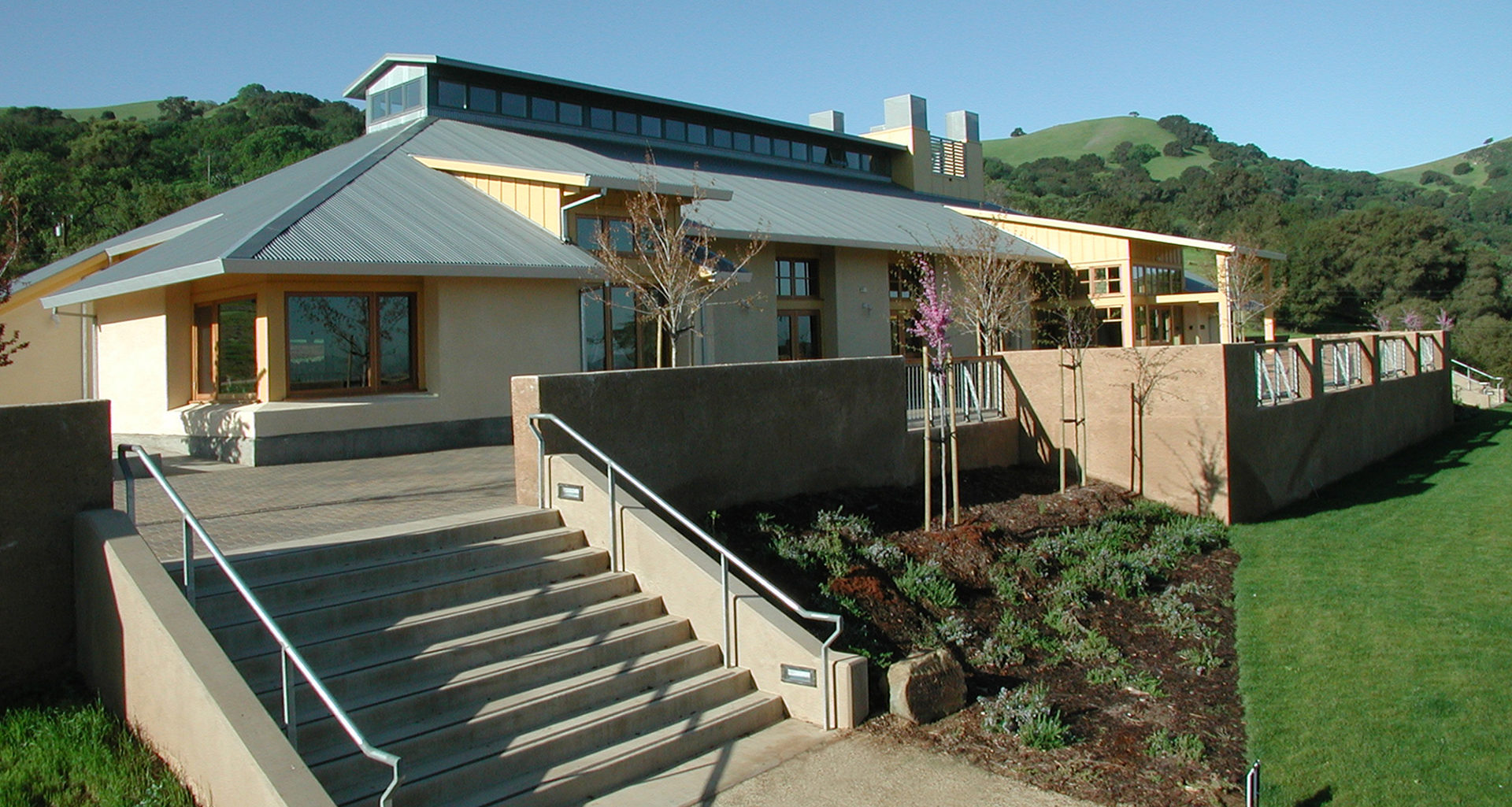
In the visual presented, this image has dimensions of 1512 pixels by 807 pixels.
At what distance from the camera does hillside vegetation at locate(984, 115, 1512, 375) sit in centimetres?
6001

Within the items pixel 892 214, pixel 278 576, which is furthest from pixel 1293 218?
pixel 278 576

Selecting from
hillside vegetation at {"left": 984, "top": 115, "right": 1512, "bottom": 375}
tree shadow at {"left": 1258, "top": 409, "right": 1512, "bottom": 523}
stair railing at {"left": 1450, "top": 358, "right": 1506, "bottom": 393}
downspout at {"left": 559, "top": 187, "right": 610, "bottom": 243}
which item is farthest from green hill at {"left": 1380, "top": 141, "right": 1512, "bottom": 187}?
downspout at {"left": 559, "top": 187, "right": 610, "bottom": 243}

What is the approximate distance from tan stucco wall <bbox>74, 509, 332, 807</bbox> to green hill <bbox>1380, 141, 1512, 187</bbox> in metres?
191

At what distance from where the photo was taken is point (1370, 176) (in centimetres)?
16000

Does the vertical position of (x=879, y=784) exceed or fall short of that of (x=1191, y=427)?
it falls short

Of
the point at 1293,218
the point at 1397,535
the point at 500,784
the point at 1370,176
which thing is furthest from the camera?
the point at 1370,176

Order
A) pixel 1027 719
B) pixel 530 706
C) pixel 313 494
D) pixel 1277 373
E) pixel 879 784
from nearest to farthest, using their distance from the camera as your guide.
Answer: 1. pixel 879 784
2. pixel 530 706
3. pixel 1027 719
4. pixel 313 494
5. pixel 1277 373

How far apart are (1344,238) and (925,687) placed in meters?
70.8

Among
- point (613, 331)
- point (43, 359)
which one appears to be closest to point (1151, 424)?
point (613, 331)

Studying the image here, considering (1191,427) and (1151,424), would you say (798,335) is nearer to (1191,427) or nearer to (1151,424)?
(1151,424)

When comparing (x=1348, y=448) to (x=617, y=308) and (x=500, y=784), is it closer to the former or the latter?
(x=617, y=308)

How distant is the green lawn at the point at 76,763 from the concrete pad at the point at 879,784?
3.07 m

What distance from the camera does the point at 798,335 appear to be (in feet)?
82.3

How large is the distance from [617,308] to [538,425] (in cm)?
1059
